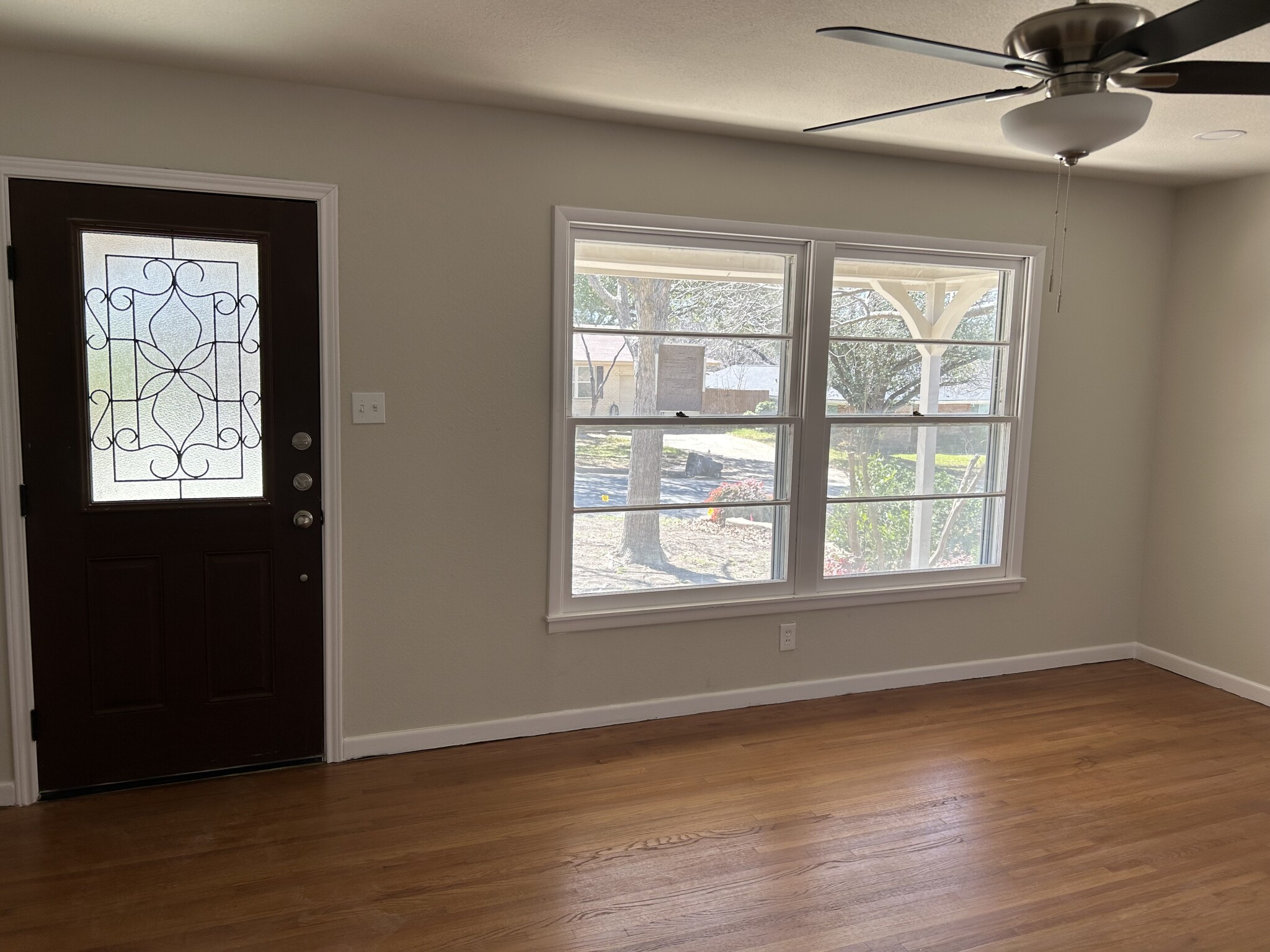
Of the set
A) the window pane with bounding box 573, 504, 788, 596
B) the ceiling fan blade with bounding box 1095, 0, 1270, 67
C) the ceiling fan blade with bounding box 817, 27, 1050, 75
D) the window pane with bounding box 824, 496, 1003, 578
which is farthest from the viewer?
the window pane with bounding box 824, 496, 1003, 578

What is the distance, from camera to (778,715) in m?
3.82

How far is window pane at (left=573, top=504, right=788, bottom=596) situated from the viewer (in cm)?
363

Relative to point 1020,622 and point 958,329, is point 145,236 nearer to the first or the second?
point 958,329

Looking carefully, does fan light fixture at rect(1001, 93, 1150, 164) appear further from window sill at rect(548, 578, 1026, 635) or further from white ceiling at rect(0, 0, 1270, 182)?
window sill at rect(548, 578, 1026, 635)

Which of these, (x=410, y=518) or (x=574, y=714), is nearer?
(x=410, y=518)

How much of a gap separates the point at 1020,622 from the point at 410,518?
2.94 m

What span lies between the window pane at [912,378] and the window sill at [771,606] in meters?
0.79

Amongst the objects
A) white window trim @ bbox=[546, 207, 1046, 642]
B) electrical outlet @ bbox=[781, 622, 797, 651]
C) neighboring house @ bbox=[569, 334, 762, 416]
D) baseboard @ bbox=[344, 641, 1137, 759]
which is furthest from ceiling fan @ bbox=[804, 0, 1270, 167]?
baseboard @ bbox=[344, 641, 1137, 759]

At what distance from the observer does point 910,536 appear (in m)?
4.18

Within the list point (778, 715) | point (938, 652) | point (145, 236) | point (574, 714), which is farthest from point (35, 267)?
point (938, 652)

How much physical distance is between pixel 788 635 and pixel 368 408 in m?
1.99

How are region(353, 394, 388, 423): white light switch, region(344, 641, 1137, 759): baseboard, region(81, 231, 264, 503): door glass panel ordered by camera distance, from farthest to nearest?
region(344, 641, 1137, 759): baseboard → region(353, 394, 388, 423): white light switch → region(81, 231, 264, 503): door glass panel

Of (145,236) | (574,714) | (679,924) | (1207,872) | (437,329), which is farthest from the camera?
A: (574,714)

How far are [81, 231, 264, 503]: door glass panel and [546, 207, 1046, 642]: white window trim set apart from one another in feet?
3.53
